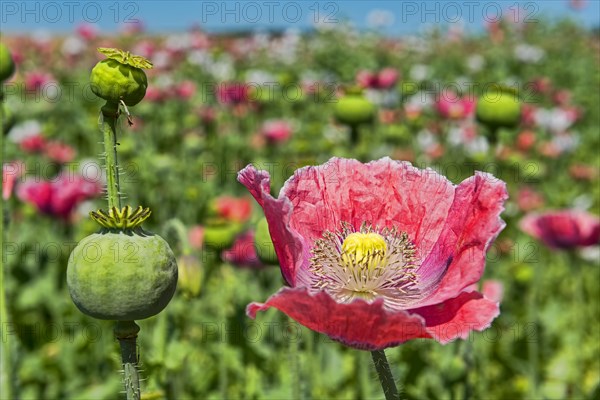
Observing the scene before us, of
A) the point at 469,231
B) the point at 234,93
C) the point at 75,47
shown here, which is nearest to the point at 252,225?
the point at 469,231

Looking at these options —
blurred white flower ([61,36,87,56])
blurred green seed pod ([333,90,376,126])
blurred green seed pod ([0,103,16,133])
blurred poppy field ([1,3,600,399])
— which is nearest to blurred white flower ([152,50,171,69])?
blurred poppy field ([1,3,600,399])

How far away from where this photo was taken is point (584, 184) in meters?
4.59

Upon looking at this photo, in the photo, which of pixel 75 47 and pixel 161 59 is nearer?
pixel 161 59

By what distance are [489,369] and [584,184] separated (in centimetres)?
233

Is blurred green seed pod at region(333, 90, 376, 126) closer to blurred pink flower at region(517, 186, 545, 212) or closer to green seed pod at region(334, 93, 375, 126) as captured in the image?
green seed pod at region(334, 93, 375, 126)

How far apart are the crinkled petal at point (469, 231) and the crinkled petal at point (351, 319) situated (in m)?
0.14

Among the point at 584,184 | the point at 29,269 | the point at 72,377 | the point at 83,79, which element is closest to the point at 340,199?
the point at 72,377

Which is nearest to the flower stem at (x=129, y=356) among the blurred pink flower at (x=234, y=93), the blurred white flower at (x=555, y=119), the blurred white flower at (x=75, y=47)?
the blurred pink flower at (x=234, y=93)

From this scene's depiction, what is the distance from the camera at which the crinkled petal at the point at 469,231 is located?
0.84m

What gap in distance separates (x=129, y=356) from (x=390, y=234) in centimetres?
44

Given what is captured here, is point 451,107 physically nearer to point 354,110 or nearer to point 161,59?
point 354,110

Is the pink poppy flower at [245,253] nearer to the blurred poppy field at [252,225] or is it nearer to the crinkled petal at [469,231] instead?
the blurred poppy field at [252,225]

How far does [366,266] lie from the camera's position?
948mm

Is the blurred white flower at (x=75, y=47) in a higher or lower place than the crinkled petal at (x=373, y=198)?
higher
